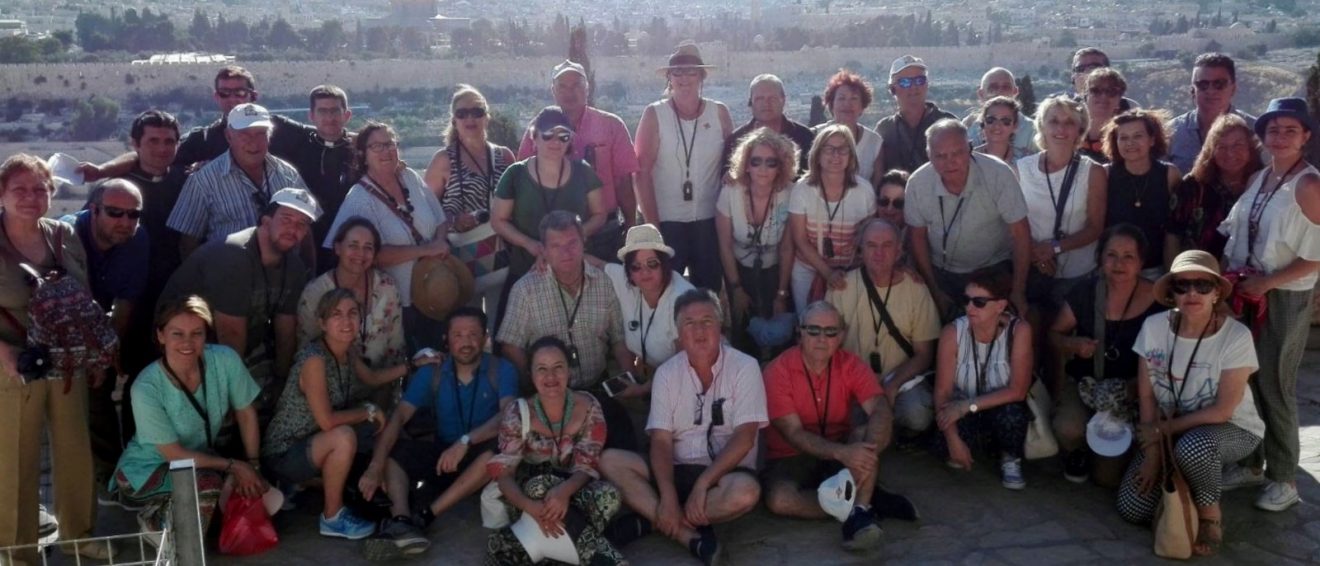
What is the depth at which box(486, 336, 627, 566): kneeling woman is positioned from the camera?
4.29 meters

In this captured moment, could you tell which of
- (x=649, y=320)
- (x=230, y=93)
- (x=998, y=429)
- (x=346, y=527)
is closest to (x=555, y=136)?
(x=649, y=320)

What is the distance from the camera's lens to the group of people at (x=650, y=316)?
4383 millimetres

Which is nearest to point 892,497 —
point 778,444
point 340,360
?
point 778,444

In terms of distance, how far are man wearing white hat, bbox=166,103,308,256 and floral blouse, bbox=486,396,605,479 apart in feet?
5.39

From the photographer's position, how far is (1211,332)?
14.9ft

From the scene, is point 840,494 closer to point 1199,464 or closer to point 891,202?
point 1199,464

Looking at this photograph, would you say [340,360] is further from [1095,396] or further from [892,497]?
[1095,396]

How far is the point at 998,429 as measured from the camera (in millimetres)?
4922

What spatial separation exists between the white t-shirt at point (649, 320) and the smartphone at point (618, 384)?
7.4 inches

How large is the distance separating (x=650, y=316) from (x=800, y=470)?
3.21ft

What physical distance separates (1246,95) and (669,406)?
38823 millimetres

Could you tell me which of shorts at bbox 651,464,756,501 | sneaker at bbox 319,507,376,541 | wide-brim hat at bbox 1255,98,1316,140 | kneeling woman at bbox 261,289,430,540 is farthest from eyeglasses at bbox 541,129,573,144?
wide-brim hat at bbox 1255,98,1316,140

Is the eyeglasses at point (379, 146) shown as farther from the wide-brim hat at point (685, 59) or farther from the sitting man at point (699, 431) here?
the sitting man at point (699, 431)

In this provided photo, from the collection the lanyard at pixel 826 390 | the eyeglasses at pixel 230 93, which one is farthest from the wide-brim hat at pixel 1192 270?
the eyeglasses at pixel 230 93
